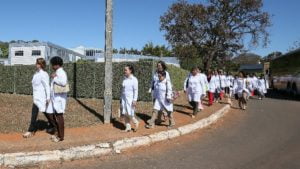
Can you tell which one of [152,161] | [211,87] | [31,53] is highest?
[31,53]

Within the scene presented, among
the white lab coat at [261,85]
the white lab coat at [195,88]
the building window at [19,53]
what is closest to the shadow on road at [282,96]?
the white lab coat at [261,85]

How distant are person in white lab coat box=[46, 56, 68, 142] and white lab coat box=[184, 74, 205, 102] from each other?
5683mm

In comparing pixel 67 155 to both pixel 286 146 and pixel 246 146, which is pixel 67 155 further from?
pixel 286 146

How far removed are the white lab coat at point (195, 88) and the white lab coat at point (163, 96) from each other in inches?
114

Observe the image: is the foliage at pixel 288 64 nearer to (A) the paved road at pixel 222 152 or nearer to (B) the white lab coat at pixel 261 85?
(B) the white lab coat at pixel 261 85

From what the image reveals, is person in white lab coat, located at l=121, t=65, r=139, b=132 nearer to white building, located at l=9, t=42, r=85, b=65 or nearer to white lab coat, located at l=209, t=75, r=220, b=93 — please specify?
white lab coat, located at l=209, t=75, r=220, b=93

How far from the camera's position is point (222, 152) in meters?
8.70

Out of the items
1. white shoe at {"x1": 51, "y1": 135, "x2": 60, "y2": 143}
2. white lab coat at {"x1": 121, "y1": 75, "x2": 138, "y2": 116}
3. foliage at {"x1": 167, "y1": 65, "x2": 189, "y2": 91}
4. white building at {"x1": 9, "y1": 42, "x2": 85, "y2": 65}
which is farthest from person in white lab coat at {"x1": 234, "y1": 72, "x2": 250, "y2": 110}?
white building at {"x1": 9, "y1": 42, "x2": 85, "y2": 65}

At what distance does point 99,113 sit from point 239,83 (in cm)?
728

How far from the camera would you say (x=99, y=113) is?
1295 cm

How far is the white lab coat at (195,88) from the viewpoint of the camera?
13.4m

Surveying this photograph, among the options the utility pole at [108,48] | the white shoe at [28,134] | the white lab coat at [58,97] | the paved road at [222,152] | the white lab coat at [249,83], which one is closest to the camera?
the paved road at [222,152]

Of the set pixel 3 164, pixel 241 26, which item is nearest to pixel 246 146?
pixel 3 164

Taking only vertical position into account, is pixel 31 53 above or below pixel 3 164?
above
